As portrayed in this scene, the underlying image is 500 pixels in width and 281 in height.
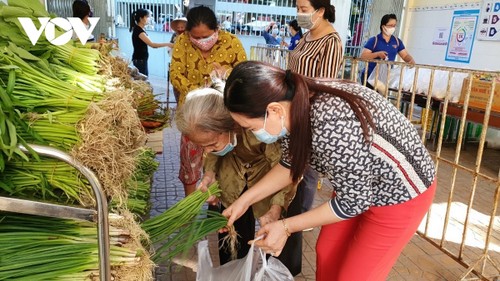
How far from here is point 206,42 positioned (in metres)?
2.80

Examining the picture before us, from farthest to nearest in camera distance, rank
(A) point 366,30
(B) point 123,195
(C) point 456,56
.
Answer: (A) point 366,30
(C) point 456,56
(B) point 123,195

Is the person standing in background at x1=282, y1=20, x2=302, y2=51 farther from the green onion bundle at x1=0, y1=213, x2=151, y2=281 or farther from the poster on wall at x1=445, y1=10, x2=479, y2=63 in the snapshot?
the green onion bundle at x1=0, y1=213, x2=151, y2=281

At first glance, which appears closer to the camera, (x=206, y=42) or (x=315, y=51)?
(x=315, y=51)

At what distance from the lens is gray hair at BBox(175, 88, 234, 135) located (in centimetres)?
157

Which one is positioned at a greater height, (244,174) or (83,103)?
(83,103)

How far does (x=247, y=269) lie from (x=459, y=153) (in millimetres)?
2181

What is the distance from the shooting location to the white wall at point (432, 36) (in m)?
6.11

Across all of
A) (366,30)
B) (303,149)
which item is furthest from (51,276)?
(366,30)

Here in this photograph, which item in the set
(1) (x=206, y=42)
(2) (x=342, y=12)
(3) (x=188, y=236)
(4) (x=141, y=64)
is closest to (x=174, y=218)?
(3) (x=188, y=236)

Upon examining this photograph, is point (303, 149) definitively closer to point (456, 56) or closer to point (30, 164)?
point (30, 164)

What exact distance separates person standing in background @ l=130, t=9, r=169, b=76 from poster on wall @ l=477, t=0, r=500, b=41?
494 centimetres

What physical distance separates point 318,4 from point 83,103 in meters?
1.88

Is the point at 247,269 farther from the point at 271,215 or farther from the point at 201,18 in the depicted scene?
the point at 201,18

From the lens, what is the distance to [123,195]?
124 cm
